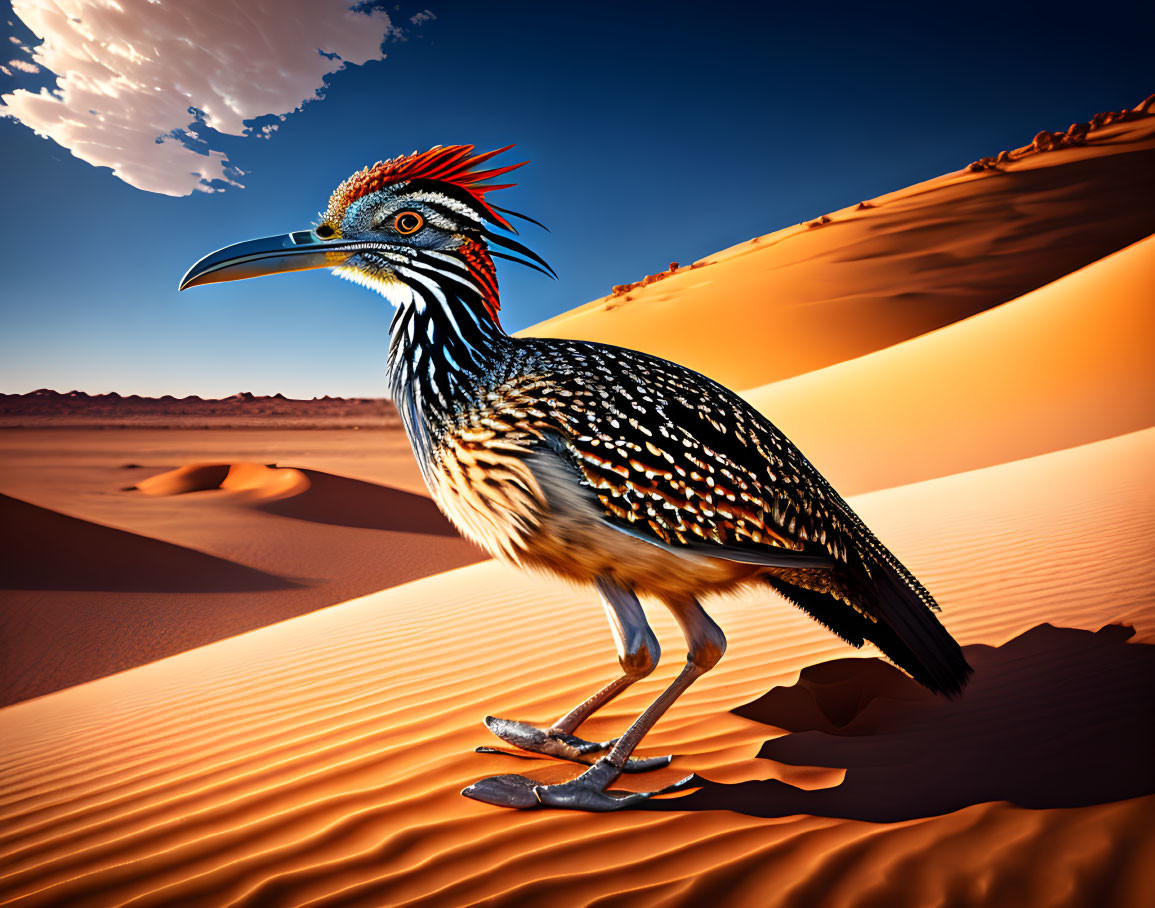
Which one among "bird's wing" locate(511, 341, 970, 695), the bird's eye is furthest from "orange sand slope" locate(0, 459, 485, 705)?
"bird's wing" locate(511, 341, 970, 695)

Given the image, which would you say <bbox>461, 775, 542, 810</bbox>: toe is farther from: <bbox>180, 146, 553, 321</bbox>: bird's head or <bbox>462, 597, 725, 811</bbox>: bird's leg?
<bbox>180, 146, 553, 321</bbox>: bird's head

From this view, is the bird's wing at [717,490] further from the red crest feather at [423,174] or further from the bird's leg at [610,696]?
the red crest feather at [423,174]

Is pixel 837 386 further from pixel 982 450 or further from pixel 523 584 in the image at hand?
pixel 523 584

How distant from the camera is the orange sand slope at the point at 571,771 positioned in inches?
76.4

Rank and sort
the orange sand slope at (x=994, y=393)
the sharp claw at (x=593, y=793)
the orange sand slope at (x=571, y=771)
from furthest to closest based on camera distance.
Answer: the orange sand slope at (x=994, y=393) < the sharp claw at (x=593, y=793) < the orange sand slope at (x=571, y=771)

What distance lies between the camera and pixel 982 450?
38.6 feet

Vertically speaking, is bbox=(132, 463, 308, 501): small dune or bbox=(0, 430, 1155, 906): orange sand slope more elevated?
bbox=(132, 463, 308, 501): small dune

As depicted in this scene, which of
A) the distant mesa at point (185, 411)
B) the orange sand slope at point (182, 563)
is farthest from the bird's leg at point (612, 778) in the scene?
the distant mesa at point (185, 411)

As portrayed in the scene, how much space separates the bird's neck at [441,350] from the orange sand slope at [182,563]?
252 inches

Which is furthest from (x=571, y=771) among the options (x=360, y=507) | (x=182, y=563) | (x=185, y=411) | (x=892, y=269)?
(x=185, y=411)

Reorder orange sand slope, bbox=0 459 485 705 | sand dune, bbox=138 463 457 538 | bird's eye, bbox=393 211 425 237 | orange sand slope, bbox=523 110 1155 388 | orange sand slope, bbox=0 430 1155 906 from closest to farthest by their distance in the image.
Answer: orange sand slope, bbox=0 430 1155 906, bird's eye, bbox=393 211 425 237, orange sand slope, bbox=0 459 485 705, sand dune, bbox=138 463 457 538, orange sand slope, bbox=523 110 1155 388

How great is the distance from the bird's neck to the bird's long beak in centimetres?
38

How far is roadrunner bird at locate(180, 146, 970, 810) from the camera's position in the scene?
2402 mm

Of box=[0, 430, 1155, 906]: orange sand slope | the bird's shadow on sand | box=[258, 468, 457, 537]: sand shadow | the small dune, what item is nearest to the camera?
box=[0, 430, 1155, 906]: orange sand slope
